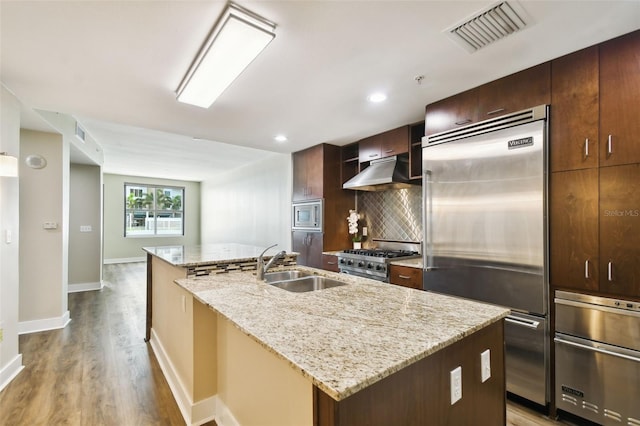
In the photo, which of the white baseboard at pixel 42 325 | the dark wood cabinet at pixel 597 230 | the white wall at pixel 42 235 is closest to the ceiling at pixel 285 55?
the white wall at pixel 42 235

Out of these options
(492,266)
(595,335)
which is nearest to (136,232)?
(492,266)

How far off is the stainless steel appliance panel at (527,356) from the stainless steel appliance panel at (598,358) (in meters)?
0.08

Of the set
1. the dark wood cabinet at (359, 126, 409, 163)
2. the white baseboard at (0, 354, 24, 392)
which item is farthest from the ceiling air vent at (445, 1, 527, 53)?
the white baseboard at (0, 354, 24, 392)

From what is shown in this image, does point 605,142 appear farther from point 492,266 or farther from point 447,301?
point 447,301

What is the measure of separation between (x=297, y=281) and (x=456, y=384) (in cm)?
125

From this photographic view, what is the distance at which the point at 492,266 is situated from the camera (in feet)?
7.34

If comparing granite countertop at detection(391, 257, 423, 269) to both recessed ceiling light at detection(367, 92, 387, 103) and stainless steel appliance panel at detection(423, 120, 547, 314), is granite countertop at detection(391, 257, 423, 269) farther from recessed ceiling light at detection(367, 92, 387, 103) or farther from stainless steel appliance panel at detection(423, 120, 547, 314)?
recessed ceiling light at detection(367, 92, 387, 103)

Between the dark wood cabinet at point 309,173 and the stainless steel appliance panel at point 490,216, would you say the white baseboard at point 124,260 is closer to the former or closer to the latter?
the dark wood cabinet at point 309,173

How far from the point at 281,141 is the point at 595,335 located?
3595mm

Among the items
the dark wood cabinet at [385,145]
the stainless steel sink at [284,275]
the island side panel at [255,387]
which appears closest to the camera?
the island side panel at [255,387]

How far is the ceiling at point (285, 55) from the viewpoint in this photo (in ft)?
5.00

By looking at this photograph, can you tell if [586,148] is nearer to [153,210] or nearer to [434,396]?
[434,396]

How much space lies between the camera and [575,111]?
1914 mm

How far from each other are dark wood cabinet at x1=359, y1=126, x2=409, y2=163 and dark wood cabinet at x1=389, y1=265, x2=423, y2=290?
133 cm
